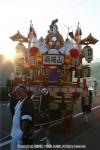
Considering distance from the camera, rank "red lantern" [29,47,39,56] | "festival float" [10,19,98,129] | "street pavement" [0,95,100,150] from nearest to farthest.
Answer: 1. "street pavement" [0,95,100,150]
2. "festival float" [10,19,98,129]
3. "red lantern" [29,47,39,56]

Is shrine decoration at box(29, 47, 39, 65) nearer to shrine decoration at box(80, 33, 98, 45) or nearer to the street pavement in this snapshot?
shrine decoration at box(80, 33, 98, 45)

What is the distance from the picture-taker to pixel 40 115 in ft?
46.8

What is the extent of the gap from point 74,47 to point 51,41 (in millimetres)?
1206

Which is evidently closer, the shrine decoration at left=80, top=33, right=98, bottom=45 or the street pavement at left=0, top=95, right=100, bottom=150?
the street pavement at left=0, top=95, right=100, bottom=150

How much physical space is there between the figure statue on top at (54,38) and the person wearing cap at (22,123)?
9.76 metres

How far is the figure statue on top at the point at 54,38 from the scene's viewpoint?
18.3m

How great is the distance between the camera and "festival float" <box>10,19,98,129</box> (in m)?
17.0

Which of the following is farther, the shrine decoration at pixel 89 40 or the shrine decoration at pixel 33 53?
the shrine decoration at pixel 89 40

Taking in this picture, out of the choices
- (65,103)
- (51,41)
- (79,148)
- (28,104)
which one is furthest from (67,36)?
(28,104)

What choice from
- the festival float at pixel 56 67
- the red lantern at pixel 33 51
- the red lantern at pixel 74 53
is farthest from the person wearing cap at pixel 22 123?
the red lantern at pixel 33 51

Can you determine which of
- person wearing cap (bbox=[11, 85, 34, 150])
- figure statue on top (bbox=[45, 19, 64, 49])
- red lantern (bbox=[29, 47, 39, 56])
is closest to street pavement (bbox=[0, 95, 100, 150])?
red lantern (bbox=[29, 47, 39, 56])

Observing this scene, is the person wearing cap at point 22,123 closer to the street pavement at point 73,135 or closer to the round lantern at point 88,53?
the street pavement at point 73,135

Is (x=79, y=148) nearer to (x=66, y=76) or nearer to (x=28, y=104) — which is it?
(x=28, y=104)

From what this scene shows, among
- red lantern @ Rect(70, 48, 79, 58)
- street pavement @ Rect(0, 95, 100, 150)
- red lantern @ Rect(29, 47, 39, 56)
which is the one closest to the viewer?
street pavement @ Rect(0, 95, 100, 150)
